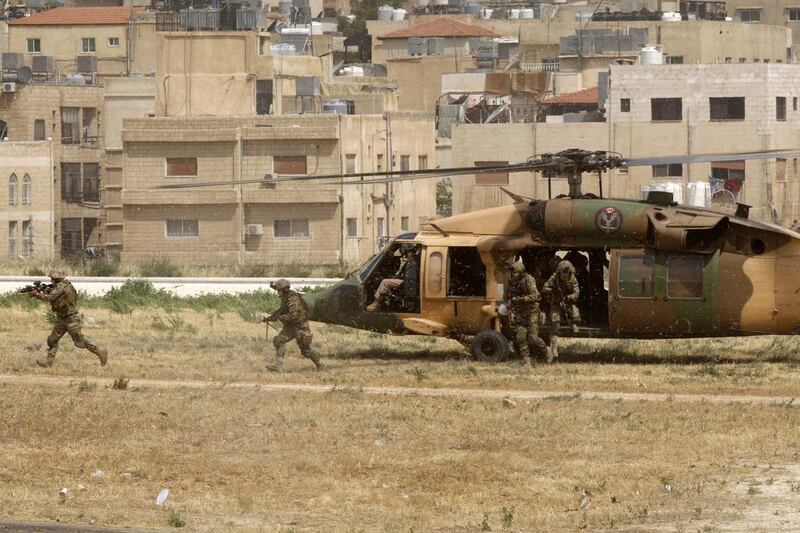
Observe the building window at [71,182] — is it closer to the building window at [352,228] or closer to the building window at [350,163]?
the building window at [352,228]

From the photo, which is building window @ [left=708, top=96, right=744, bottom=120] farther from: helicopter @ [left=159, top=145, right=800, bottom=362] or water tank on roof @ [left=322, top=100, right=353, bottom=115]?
helicopter @ [left=159, top=145, right=800, bottom=362]

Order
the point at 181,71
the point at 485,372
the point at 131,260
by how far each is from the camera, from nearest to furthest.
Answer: the point at 485,372, the point at 131,260, the point at 181,71

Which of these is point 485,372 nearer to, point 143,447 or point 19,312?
point 143,447

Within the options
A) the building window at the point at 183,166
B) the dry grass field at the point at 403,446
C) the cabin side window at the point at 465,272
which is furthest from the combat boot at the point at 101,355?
the building window at the point at 183,166

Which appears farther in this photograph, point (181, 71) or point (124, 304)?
point (181, 71)

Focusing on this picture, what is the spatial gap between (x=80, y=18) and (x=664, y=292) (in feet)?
282

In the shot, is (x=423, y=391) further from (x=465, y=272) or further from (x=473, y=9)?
(x=473, y=9)

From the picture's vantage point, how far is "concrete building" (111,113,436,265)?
194 ft

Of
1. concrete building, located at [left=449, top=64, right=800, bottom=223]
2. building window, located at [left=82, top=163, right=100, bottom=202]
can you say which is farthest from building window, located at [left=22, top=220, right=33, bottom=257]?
concrete building, located at [left=449, top=64, right=800, bottom=223]

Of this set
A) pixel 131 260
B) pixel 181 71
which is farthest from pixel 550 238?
pixel 181 71

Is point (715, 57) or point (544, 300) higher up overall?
point (715, 57)

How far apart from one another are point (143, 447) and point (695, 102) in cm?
4721

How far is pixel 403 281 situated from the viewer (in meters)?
25.4

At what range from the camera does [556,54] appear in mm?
96750
